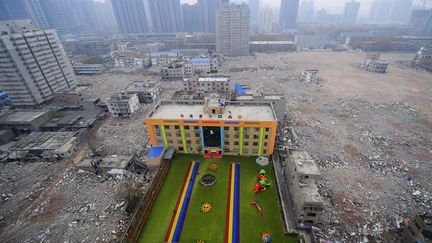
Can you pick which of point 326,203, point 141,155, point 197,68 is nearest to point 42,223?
point 141,155

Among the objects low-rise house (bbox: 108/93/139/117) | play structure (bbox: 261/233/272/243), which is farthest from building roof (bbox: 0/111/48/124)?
play structure (bbox: 261/233/272/243)

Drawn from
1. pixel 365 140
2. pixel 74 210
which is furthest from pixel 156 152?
pixel 365 140

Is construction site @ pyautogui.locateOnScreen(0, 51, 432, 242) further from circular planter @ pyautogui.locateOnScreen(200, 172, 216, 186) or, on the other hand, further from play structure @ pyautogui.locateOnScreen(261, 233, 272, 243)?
circular planter @ pyautogui.locateOnScreen(200, 172, 216, 186)

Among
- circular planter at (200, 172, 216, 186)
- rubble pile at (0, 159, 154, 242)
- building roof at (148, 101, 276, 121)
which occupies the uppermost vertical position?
building roof at (148, 101, 276, 121)

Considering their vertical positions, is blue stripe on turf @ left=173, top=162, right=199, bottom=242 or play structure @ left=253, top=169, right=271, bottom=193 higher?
play structure @ left=253, top=169, right=271, bottom=193

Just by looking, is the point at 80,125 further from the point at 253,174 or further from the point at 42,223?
the point at 253,174

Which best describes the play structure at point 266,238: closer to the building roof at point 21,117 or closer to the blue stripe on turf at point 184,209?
the blue stripe on turf at point 184,209

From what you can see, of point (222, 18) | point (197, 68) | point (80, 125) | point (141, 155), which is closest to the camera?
point (141, 155)
